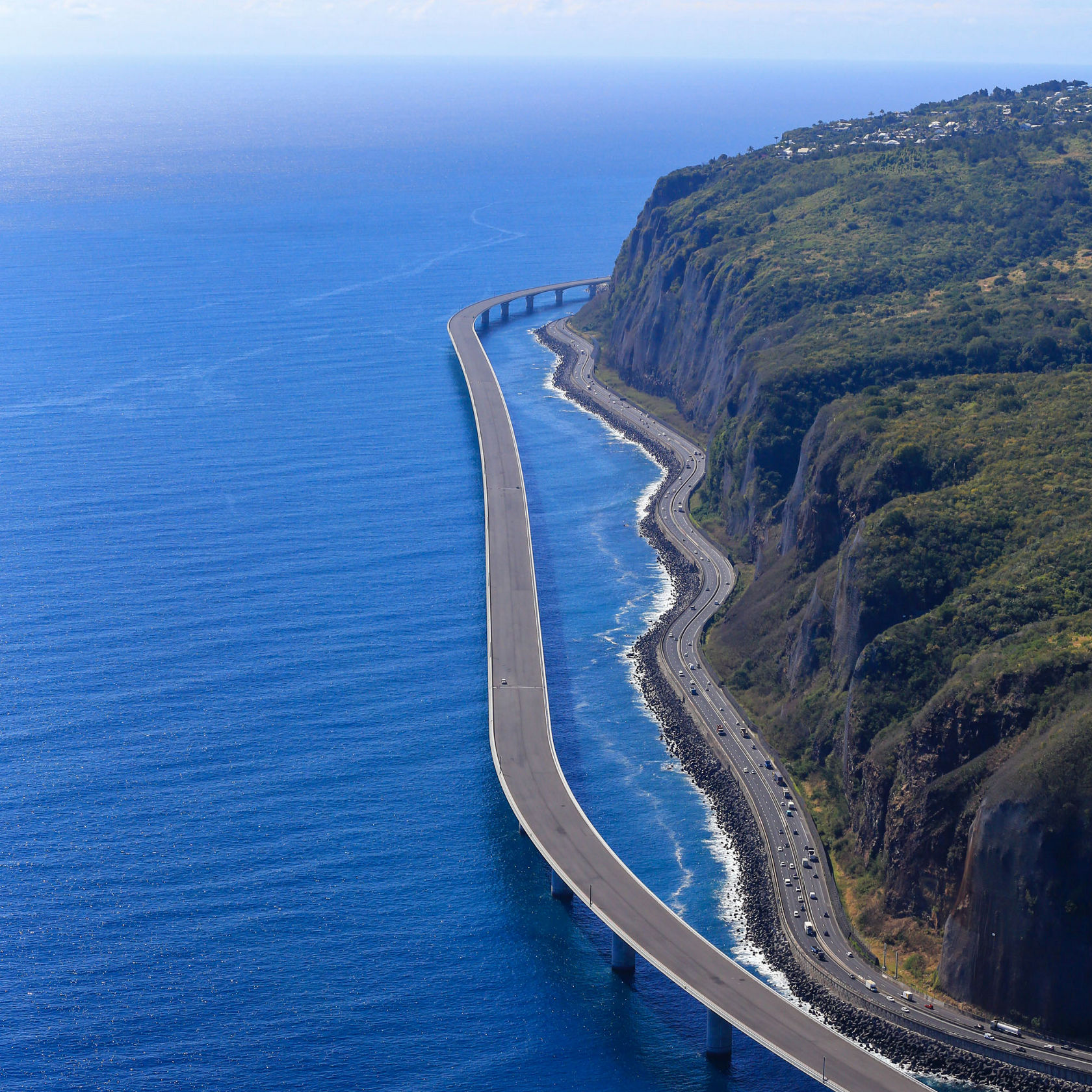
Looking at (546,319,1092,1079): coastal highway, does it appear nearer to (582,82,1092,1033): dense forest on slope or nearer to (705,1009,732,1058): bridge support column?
(582,82,1092,1033): dense forest on slope

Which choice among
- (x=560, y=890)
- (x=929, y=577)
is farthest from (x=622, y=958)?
(x=929, y=577)

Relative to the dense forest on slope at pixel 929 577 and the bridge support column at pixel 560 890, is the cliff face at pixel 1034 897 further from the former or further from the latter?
the bridge support column at pixel 560 890

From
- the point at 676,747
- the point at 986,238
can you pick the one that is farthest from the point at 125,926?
the point at 986,238

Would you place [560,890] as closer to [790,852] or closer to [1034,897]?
[790,852]

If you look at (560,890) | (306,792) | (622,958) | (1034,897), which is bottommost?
(622,958)

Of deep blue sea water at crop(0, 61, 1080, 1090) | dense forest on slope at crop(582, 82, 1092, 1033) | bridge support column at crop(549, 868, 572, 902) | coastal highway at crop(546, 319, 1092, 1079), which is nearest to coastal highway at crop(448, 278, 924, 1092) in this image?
bridge support column at crop(549, 868, 572, 902)
